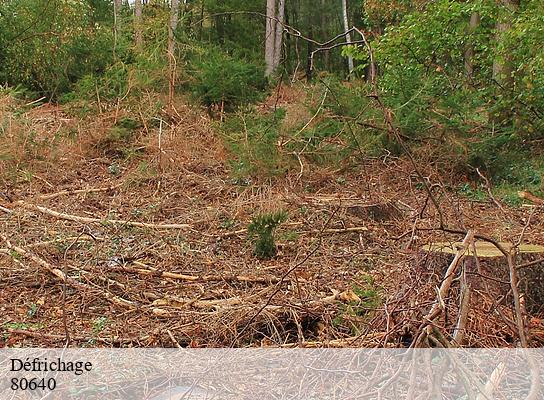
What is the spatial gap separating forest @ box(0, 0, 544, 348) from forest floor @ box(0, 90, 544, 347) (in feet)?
0.07

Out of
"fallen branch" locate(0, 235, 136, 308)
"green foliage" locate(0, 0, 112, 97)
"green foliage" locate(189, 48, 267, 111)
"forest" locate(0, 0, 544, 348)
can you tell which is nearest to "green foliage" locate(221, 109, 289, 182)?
"forest" locate(0, 0, 544, 348)

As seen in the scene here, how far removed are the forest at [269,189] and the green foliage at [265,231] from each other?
0.06 ft

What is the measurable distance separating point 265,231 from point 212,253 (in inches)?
19.5

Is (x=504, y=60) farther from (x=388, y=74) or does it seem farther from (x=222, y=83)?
(x=222, y=83)

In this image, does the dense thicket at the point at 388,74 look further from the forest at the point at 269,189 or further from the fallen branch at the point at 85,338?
the fallen branch at the point at 85,338

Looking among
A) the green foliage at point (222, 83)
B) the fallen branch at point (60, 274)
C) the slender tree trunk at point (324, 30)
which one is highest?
the slender tree trunk at point (324, 30)

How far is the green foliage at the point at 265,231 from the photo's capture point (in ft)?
17.5

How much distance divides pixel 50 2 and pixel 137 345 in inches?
454

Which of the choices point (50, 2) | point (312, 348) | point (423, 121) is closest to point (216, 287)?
point (312, 348)

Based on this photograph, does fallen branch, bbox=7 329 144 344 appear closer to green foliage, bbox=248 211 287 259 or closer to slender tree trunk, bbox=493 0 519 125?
green foliage, bbox=248 211 287 259

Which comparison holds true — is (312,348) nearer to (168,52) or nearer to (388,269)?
(388,269)

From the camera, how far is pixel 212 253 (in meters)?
5.46

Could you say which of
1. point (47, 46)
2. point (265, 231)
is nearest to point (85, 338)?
point (265, 231)

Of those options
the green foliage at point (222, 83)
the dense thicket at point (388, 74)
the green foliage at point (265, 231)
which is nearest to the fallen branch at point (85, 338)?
the green foliage at point (265, 231)
